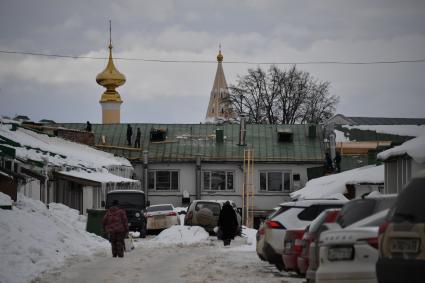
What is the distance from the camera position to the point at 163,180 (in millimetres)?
64000

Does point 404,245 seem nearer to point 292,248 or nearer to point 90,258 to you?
point 292,248

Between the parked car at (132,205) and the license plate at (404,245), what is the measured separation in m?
28.9

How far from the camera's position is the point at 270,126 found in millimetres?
68062

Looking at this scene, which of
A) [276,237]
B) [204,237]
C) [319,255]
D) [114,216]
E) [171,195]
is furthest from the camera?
[171,195]

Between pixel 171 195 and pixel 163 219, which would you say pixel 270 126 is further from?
pixel 163 219

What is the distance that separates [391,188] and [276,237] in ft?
34.6

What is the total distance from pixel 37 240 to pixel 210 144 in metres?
42.0

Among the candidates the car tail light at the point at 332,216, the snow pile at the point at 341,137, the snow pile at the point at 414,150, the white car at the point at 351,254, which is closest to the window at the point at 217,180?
the snow pile at the point at 341,137

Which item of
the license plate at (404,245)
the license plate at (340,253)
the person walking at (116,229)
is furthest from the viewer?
the person walking at (116,229)

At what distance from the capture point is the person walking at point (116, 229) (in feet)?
82.7

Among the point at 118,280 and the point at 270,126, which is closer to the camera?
the point at 118,280

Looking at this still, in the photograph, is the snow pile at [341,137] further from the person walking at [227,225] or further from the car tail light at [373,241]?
the car tail light at [373,241]

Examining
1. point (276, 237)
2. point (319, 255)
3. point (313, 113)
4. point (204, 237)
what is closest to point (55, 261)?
point (276, 237)

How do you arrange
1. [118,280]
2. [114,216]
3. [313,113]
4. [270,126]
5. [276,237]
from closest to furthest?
[118,280] → [276,237] → [114,216] → [270,126] → [313,113]
